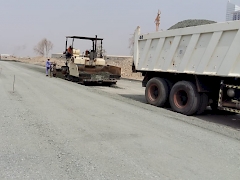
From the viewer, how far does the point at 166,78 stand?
9.36m

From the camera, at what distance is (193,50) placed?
26.3 ft

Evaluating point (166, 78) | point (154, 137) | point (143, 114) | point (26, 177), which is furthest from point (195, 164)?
point (166, 78)

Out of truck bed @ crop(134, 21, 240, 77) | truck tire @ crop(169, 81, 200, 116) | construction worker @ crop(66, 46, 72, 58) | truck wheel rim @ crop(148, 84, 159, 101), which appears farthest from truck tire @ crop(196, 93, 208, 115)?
construction worker @ crop(66, 46, 72, 58)

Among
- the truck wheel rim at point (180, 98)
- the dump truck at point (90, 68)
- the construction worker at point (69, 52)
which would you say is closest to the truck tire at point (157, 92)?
the truck wheel rim at point (180, 98)

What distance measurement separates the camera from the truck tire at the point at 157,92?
909 cm

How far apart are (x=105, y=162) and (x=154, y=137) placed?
62.6 inches

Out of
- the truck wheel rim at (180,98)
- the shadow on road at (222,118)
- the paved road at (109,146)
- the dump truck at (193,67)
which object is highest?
the dump truck at (193,67)

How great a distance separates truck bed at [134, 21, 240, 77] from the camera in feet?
22.6

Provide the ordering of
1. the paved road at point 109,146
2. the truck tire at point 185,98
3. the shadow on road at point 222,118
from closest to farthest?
the paved road at point 109,146, the shadow on road at point 222,118, the truck tire at point 185,98

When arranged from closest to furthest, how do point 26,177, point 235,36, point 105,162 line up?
point 26,177 < point 105,162 < point 235,36

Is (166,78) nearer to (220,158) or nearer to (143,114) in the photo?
(143,114)

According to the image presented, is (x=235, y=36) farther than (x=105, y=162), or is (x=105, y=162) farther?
(x=235, y=36)

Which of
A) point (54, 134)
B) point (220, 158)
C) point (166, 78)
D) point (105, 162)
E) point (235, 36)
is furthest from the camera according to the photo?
point (166, 78)

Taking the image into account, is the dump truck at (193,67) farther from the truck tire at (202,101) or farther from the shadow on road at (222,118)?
the shadow on road at (222,118)
